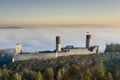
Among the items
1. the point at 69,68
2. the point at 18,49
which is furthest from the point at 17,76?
the point at 18,49

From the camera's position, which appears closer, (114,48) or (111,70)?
(111,70)

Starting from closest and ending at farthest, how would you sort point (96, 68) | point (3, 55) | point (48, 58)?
point (96, 68)
point (48, 58)
point (3, 55)

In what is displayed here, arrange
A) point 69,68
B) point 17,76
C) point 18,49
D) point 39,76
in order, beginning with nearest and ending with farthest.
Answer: point 39,76 < point 17,76 < point 69,68 < point 18,49

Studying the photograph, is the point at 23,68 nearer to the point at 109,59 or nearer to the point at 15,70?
the point at 15,70

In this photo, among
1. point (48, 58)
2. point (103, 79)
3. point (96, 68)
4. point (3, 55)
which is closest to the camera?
point (103, 79)

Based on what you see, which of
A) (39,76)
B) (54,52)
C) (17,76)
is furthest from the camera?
(54,52)

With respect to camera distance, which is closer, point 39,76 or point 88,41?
point 39,76

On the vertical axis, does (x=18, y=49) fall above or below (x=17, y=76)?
above

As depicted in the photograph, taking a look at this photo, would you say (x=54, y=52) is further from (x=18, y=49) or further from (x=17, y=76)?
(x=17, y=76)

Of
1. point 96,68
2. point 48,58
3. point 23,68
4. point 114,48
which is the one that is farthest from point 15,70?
point 114,48

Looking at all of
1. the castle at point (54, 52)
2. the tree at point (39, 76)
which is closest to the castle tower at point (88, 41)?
the castle at point (54, 52)
